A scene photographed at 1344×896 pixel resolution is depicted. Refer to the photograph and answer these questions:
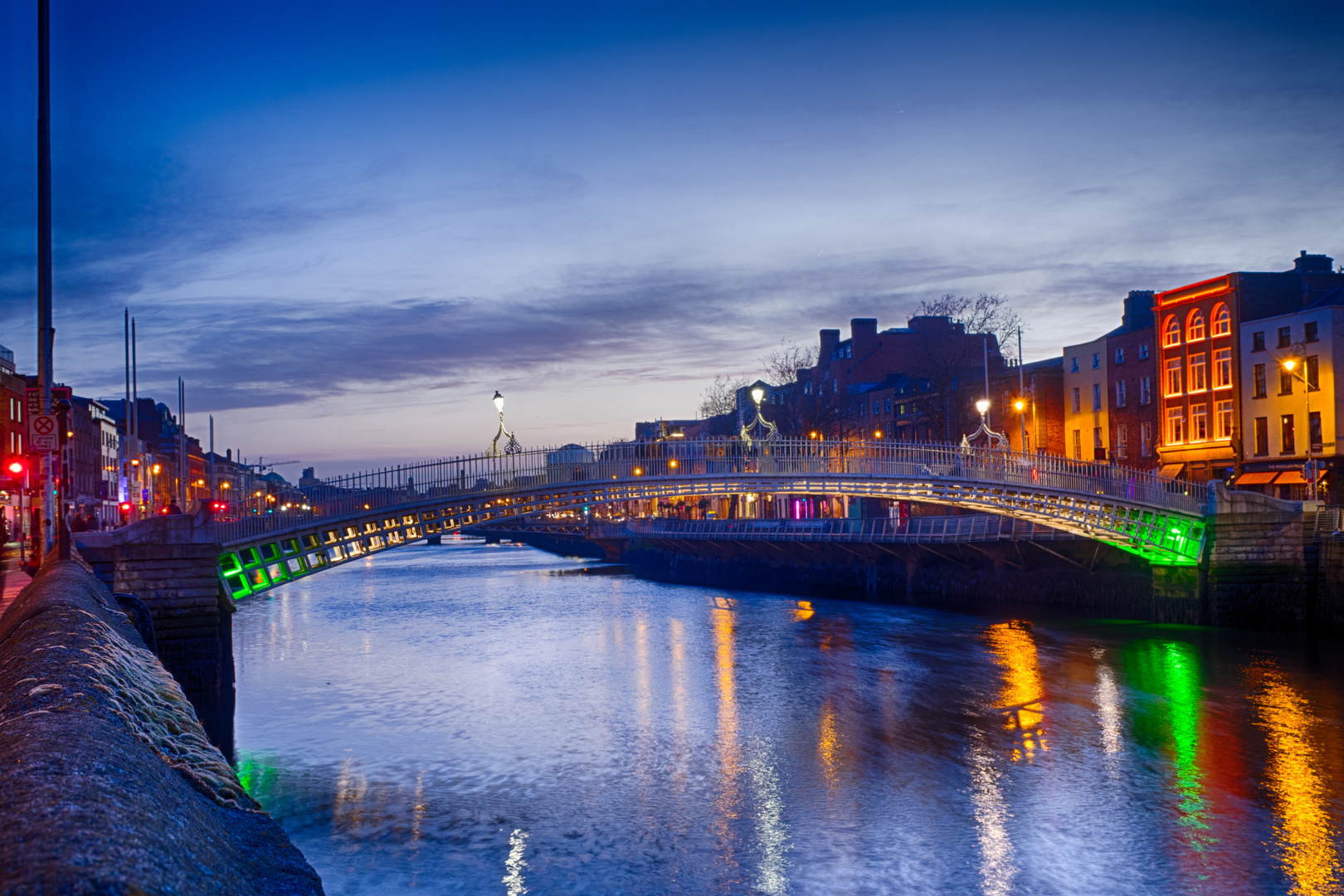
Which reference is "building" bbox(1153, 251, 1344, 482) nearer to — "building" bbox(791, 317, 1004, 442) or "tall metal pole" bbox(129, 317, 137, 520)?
"building" bbox(791, 317, 1004, 442)

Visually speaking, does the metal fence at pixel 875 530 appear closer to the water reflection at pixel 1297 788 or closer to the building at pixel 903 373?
the building at pixel 903 373

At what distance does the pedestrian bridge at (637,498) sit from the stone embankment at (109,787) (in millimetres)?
22222

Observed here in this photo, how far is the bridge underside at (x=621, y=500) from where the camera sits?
1212 inches

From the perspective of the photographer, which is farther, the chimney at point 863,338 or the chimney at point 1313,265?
the chimney at point 863,338

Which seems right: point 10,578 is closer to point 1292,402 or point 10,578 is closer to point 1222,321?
point 1292,402

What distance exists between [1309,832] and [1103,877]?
404 centimetres

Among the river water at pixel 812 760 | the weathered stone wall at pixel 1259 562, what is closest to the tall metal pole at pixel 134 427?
the river water at pixel 812 760

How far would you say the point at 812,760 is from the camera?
2103cm

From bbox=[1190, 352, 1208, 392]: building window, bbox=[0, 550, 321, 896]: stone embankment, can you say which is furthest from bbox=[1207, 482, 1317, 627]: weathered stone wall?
bbox=[0, 550, 321, 896]: stone embankment

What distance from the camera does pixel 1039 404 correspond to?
6406cm

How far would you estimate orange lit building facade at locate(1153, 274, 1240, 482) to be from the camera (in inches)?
1984

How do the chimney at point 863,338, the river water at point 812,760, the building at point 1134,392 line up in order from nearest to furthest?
the river water at point 812,760 < the building at point 1134,392 < the chimney at point 863,338

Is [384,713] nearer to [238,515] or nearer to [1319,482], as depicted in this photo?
[238,515]

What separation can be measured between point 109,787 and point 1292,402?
52149 millimetres
